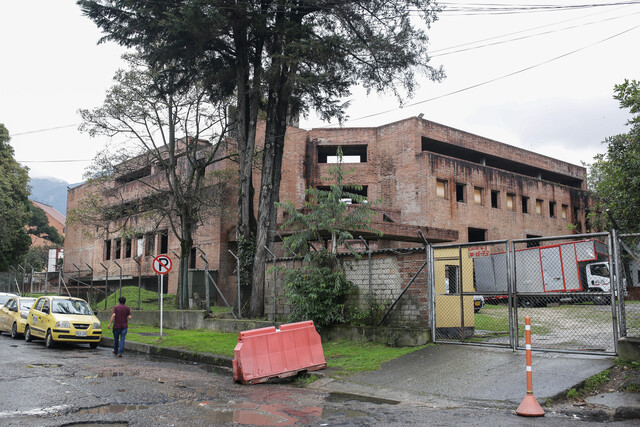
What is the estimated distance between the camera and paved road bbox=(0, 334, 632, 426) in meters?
6.61

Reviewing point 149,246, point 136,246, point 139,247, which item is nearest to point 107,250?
point 136,246

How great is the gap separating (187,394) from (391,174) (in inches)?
1231

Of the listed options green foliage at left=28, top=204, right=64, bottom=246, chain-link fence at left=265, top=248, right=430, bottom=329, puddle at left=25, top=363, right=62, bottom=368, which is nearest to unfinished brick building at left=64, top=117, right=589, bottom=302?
chain-link fence at left=265, top=248, right=430, bottom=329

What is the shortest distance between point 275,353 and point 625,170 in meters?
6.95

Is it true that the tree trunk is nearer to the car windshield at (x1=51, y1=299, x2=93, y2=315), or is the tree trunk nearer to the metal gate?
the car windshield at (x1=51, y1=299, x2=93, y2=315)

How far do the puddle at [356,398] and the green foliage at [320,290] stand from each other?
428 cm

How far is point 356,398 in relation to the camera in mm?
8539

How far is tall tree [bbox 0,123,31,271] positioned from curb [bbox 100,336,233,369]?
25.7 metres

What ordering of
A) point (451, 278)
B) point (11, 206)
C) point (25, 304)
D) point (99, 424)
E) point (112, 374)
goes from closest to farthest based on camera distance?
1. point (99, 424)
2. point (112, 374)
3. point (451, 278)
4. point (25, 304)
5. point (11, 206)

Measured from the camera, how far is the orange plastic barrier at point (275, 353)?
955cm

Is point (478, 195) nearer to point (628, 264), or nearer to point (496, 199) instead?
point (496, 199)

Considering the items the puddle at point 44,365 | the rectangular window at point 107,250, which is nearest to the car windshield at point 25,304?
the puddle at point 44,365

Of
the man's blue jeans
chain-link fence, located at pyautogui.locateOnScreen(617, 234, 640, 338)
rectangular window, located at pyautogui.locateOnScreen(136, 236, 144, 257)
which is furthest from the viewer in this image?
rectangular window, located at pyautogui.locateOnScreen(136, 236, 144, 257)

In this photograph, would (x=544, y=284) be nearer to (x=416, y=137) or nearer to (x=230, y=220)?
(x=230, y=220)
